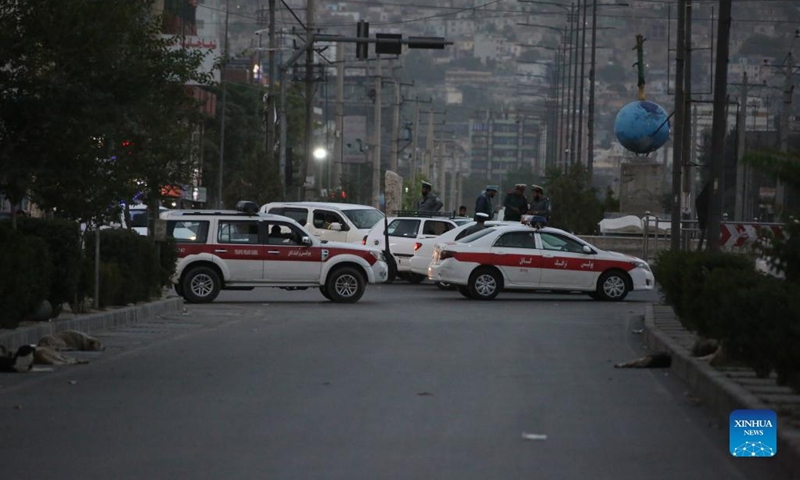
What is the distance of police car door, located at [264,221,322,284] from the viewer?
97.4ft

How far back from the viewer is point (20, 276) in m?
17.8

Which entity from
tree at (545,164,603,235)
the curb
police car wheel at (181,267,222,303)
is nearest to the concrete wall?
tree at (545,164,603,235)

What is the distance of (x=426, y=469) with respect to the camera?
32.5 ft

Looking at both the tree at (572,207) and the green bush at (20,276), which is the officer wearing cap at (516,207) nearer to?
the tree at (572,207)

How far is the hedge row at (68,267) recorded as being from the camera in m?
17.8

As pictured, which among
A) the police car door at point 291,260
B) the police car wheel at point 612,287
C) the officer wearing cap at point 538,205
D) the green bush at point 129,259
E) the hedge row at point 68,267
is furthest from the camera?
the officer wearing cap at point 538,205

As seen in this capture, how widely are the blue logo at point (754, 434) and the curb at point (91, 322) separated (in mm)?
8840

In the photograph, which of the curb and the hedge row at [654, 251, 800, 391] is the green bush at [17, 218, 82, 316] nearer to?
the curb

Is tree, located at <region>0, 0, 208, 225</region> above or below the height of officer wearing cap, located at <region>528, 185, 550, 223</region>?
above

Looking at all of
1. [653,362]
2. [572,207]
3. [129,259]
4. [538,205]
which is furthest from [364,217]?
[653,362]

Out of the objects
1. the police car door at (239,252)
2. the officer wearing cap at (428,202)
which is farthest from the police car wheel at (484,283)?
the officer wearing cap at (428,202)

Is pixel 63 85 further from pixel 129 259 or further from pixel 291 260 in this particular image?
pixel 291 260

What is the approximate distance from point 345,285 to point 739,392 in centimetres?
1802

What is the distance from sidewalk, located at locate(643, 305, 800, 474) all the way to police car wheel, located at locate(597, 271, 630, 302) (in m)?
13.8
